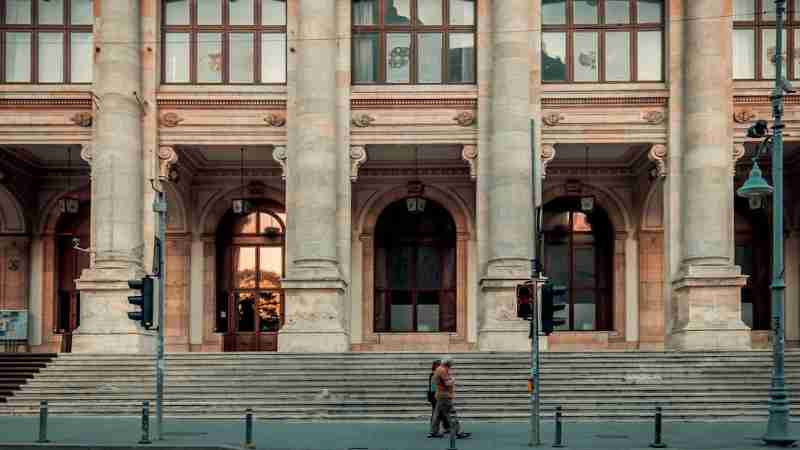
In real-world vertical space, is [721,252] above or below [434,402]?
above

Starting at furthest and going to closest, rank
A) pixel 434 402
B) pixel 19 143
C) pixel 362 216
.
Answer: pixel 362 216
pixel 19 143
pixel 434 402

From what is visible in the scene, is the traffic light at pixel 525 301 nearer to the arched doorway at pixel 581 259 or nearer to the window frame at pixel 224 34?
the window frame at pixel 224 34

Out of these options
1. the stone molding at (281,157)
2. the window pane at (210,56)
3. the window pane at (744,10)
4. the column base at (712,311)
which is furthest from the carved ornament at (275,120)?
the window pane at (744,10)

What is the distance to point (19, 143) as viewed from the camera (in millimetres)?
37969

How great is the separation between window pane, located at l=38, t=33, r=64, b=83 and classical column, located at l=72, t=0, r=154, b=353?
2.00m

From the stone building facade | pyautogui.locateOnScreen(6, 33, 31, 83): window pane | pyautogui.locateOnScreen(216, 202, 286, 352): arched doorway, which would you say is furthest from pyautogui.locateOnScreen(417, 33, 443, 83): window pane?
pyautogui.locateOnScreen(6, 33, 31, 83): window pane

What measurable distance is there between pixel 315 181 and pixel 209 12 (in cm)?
696

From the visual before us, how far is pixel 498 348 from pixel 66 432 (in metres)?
14.3

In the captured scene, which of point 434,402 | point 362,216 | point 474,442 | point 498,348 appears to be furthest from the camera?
point 362,216

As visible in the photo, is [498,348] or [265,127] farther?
[265,127]

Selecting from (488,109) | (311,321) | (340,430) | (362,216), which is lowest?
(340,430)

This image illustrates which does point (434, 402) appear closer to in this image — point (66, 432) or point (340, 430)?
point (340, 430)

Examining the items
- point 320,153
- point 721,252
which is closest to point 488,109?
Result: point 320,153

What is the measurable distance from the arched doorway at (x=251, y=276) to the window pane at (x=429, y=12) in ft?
33.0
